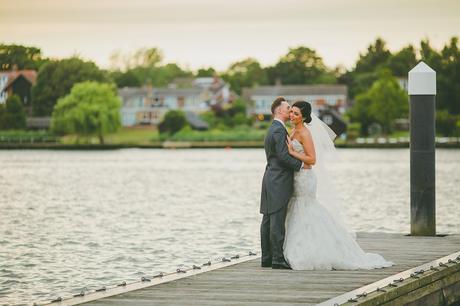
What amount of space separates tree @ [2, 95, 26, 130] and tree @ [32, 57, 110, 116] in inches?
108

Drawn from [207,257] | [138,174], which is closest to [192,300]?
[207,257]

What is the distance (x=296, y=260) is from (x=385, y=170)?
69173 mm

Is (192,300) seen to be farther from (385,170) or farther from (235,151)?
(235,151)

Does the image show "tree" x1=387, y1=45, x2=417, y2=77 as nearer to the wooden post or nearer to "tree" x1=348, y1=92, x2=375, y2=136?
"tree" x1=348, y1=92, x2=375, y2=136

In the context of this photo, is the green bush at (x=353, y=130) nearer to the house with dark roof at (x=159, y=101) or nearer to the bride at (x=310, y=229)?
the house with dark roof at (x=159, y=101)

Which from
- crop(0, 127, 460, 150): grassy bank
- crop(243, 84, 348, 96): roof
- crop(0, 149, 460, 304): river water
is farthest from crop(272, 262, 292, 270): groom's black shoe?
crop(243, 84, 348, 96): roof

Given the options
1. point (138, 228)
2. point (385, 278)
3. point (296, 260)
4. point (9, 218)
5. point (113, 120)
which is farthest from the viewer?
point (113, 120)

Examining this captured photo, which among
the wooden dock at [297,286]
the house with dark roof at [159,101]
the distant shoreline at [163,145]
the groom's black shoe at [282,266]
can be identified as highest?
the house with dark roof at [159,101]

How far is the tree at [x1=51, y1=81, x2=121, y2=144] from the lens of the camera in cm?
13338

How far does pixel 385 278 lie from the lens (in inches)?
483

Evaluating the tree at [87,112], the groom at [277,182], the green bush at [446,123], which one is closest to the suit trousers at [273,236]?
the groom at [277,182]

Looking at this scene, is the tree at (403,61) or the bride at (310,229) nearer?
the bride at (310,229)

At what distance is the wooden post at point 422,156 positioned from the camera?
16.7 meters

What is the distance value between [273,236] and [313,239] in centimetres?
49
